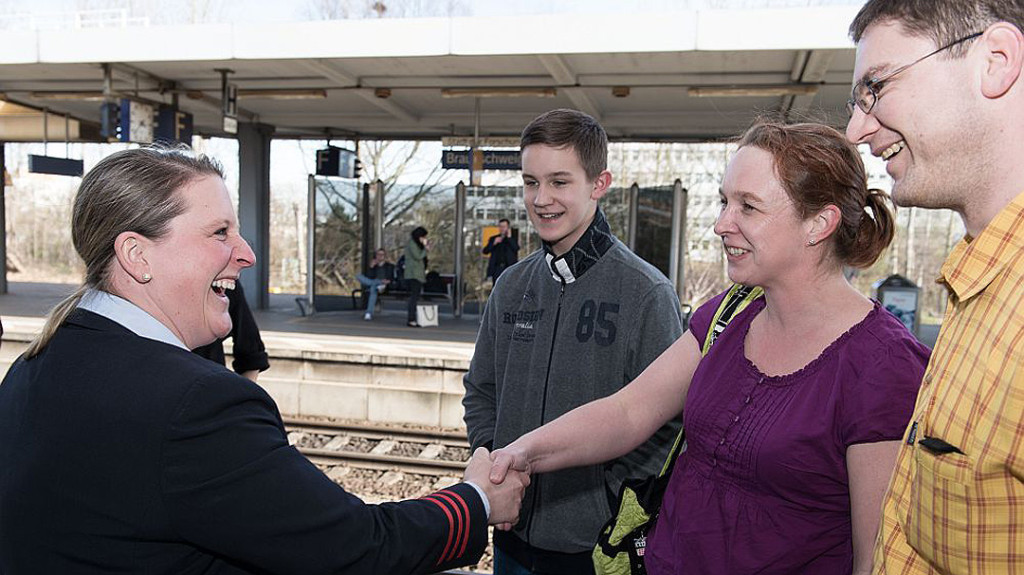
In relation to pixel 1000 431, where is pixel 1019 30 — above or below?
above

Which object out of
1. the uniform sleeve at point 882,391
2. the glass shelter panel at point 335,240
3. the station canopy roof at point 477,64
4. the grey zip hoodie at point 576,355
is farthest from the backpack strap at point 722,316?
the glass shelter panel at point 335,240

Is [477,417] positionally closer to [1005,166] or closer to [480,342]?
[480,342]

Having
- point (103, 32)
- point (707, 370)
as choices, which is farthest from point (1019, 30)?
point (103, 32)

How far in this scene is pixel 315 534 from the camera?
1594mm

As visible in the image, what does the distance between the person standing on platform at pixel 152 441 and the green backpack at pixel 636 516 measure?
25.5 inches

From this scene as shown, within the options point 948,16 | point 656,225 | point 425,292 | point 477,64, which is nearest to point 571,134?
point 948,16

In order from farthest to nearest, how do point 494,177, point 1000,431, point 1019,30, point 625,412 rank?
1. point 494,177
2. point 625,412
3. point 1019,30
4. point 1000,431

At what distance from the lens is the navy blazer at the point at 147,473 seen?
4.79ft

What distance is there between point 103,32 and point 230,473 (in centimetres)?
954

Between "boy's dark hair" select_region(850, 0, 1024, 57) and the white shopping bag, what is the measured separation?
11737 mm

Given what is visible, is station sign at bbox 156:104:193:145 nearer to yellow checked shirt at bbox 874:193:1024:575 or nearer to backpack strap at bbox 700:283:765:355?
backpack strap at bbox 700:283:765:355

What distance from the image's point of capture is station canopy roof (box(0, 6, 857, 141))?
7.84 metres

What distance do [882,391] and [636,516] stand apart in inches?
33.5

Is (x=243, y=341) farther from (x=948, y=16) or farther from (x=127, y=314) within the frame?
(x=948, y=16)
